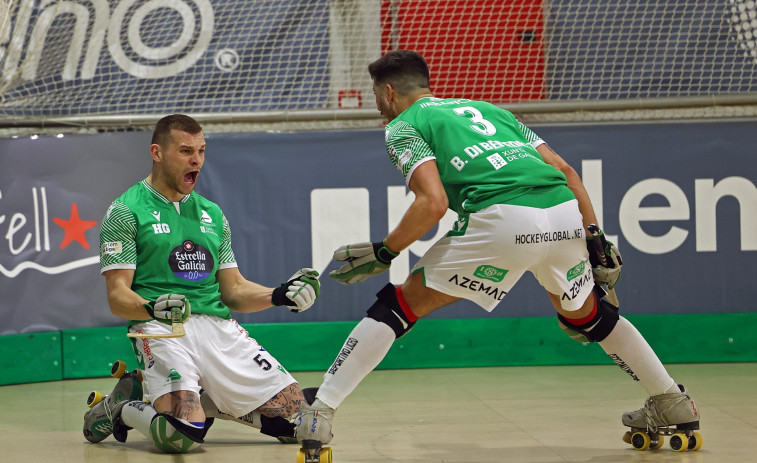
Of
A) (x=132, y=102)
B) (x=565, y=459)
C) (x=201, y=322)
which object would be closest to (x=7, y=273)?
(x=132, y=102)

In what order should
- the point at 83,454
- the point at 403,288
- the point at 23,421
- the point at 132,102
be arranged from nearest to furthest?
the point at 403,288, the point at 83,454, the point at 23,421, the point at 132,102

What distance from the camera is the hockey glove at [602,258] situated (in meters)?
4.29

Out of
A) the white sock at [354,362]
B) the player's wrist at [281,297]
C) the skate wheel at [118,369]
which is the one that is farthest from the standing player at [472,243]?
the skate wheel at [118,369]

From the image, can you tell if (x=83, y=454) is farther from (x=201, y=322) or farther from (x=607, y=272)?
(x=607, y=272)

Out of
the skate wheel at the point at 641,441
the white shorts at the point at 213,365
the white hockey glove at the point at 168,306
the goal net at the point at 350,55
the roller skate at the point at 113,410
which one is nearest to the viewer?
the white hockey glove at the point at 168,306

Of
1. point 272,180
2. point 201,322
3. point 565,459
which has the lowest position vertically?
point 565,459

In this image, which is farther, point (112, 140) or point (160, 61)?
point (160, 61)

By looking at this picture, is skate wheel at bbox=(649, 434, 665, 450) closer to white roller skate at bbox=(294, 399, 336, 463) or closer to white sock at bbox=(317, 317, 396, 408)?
white sock at bbox=(317, 317, 396, 408)

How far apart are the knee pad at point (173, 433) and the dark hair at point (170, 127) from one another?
4.27 ft

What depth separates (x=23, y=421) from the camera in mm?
5375

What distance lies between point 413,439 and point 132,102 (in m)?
3.97

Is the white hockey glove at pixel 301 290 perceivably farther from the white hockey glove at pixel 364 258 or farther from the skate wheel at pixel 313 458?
the skate wheel at pixel 313 458

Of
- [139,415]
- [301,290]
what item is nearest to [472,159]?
[301,290]

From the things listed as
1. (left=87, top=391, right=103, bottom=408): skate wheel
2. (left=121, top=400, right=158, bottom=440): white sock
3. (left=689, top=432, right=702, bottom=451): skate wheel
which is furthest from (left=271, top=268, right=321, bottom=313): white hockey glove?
(left=689, top=432, right=702, bottom=451): skate wheel
